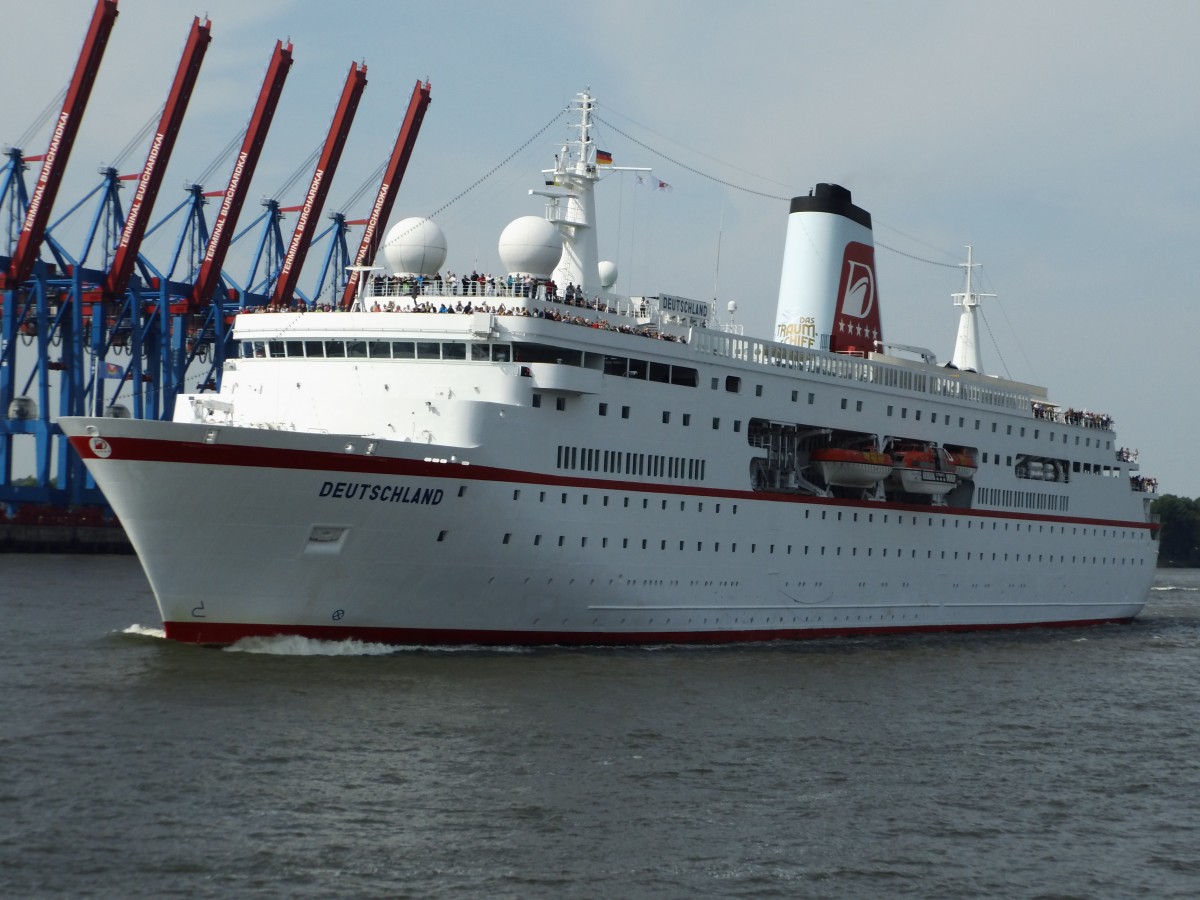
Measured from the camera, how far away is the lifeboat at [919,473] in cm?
3541

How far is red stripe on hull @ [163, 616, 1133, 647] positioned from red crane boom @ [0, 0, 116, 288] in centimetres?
3793

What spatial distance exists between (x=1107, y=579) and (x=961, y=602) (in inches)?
353

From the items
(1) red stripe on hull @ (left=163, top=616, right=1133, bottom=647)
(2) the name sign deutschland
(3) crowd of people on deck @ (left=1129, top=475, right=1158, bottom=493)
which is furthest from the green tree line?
(2) the name sign deutschland

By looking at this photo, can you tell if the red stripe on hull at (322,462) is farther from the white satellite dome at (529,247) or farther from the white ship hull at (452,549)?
the white satellite dome at (529,247)

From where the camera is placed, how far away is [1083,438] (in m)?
43.5

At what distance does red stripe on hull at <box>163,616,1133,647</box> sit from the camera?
2405 centimetres

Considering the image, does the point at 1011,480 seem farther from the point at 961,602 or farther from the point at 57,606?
the point at 57,606

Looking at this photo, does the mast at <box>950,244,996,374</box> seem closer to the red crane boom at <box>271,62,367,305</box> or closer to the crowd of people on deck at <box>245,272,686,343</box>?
the crowd of people on deck at <box>245,272,686,343</box>

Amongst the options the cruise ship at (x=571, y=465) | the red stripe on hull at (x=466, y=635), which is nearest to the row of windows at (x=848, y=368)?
the cruise ship at (x=571, y=465)

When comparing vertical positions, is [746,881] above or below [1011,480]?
below

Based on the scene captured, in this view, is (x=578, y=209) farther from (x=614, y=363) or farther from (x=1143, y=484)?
(x=1143, y=484)

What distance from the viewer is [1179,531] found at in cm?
11975

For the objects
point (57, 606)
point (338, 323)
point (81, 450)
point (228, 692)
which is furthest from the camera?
point (57, 606)


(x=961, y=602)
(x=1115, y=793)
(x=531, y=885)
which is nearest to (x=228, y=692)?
(x=531, y=885)
